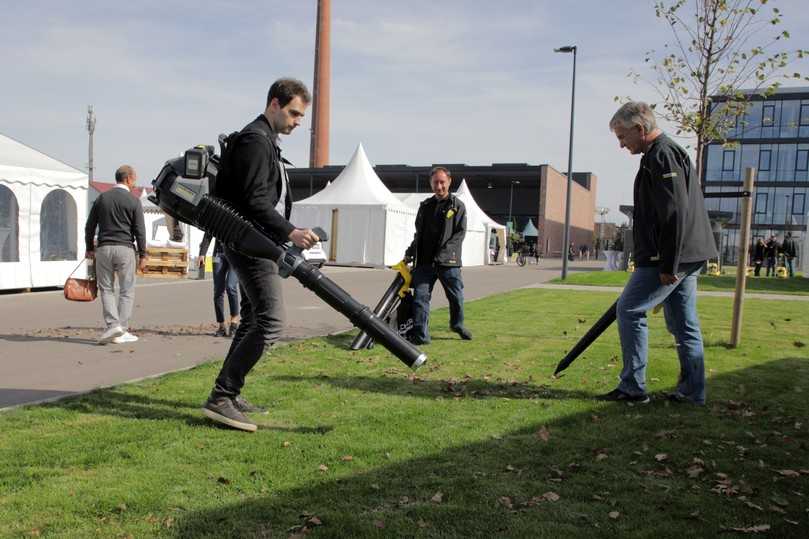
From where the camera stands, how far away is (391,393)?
526cm

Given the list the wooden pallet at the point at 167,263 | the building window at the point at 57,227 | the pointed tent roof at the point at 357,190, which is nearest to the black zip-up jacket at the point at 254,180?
the building window at the point at 57,227

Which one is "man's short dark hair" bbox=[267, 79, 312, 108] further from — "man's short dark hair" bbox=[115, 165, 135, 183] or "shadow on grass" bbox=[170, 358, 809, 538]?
"man's short dark hair" bbox=[115, 165, 135, 183]

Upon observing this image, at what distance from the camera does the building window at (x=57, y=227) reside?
1409 centimetres

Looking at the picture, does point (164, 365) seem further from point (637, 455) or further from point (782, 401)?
point (782, 401)

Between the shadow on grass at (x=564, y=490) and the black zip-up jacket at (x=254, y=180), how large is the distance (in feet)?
4.81

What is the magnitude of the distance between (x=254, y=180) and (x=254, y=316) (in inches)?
31.8

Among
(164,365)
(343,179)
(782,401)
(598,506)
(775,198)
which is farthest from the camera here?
(775,198)

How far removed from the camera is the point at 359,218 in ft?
91.2

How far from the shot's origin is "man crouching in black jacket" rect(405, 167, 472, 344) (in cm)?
775

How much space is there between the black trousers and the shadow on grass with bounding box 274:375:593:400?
4.37ft

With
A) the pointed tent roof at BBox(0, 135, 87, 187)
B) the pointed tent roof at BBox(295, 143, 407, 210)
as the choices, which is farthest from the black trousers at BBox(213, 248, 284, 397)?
the pointed tent roof at BBox(295, 143, 407, 210)

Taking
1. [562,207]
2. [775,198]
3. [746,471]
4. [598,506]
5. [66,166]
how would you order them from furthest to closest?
[562,207] < [775,198] < [66,166] < [746,471] < [598,506]

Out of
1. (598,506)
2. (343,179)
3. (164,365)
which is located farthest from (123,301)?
(343,179)

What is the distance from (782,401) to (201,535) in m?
4.35
